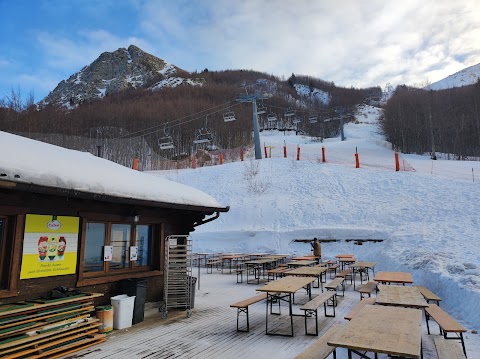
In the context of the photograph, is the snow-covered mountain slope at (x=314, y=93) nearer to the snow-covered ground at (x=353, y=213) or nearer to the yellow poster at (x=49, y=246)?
the snow-covered ground at (x=353, y=213)

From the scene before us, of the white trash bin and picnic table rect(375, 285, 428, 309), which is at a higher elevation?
picnic table rect(375, 285, 428, 309)

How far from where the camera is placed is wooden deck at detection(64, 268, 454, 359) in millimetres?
4516

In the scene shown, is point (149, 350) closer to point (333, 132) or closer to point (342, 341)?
point (342, 341)

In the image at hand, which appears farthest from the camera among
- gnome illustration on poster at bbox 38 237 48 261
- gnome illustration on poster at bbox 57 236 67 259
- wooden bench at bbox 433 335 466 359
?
gnome illustration on poster at bbox 57 236 67 259

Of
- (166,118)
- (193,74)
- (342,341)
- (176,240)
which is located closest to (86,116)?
(166,118)

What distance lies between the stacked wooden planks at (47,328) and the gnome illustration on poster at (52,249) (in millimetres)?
700

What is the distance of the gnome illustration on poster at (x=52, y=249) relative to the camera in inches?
197

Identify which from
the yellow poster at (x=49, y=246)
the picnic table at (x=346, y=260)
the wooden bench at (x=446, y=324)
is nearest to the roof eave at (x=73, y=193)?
the yellow poster at (x=49, y=246)

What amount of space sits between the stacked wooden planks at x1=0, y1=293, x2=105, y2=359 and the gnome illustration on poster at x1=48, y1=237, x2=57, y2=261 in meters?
0.70

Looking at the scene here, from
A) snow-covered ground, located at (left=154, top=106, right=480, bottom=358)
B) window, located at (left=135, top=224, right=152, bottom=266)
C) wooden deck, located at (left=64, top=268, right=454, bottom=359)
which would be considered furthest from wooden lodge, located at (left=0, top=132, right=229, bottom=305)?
snow-covered ground, located at (left=154, top=106, right=480, bottom=358)

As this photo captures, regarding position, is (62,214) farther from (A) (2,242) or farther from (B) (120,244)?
(B) (120,244)

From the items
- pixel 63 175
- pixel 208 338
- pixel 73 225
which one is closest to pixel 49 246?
pixel 73 225

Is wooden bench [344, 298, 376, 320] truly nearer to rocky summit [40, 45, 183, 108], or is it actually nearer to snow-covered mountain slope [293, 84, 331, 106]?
snow-covered mountain slope [293, 84, 331, 106]

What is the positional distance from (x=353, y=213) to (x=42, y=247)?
46.7ft
